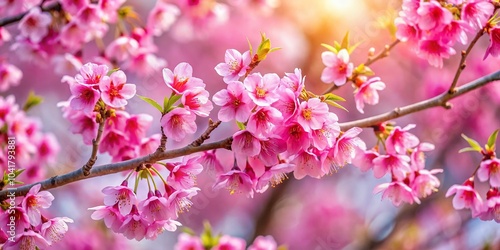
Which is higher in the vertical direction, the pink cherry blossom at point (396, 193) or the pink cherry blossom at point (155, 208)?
the pink cherry blossom at point (155, 208)

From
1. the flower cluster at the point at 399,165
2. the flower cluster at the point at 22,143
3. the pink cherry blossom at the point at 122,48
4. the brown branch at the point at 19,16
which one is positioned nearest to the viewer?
the flower cluster at the point at 399,165

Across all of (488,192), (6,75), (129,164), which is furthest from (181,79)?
(6,75)

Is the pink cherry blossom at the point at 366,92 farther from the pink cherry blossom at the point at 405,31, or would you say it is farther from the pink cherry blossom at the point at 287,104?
the pink cherry blossom at the point at 287,104

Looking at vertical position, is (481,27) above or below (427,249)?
above

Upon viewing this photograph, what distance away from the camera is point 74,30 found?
8.80 feet

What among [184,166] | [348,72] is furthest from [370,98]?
[184,166]

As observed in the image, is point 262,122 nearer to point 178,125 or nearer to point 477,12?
point 178,125

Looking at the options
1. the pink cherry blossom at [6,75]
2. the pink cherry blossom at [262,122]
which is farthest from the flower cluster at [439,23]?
the pink cherry blossom at [6,75]

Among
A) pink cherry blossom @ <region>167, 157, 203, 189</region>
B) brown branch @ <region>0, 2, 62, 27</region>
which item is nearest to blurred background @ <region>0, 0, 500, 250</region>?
brown branch @ <region>0, 2, 62, 27</region>

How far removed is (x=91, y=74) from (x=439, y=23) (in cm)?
116

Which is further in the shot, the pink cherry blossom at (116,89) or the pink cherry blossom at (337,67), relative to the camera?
the pink cherry blossom at (337,67)

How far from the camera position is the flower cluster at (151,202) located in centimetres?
190

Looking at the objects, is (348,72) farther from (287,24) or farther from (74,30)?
(287,24)

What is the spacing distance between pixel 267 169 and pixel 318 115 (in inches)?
10.5
